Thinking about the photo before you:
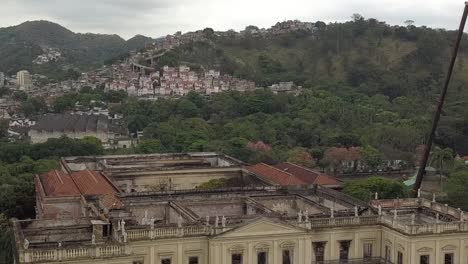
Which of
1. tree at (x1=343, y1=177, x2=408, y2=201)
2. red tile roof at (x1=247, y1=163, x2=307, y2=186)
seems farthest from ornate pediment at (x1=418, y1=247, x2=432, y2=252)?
tree at (x1=343, y1=177, x2=408, y2=201)

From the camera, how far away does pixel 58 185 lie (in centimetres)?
4109

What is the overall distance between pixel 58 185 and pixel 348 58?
399 feet

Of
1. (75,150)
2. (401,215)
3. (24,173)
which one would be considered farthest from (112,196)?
(75,150)

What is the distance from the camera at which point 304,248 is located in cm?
2995

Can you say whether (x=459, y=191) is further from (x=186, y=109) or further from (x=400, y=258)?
(x=186, y=109)

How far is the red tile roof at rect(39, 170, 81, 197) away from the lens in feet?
128

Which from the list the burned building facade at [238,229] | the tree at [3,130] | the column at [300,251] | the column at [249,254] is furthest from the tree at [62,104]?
the column at [300,251]

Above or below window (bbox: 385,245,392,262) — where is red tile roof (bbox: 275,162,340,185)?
above

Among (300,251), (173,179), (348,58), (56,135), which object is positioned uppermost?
(348,58)

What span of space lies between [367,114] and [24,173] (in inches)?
2210

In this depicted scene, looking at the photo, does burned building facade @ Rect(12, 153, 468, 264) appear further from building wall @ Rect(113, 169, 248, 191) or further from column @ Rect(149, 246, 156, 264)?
building wall @ Rect(113, 169, 248, 191)

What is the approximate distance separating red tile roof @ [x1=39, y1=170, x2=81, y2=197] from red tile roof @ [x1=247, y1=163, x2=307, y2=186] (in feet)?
45.8

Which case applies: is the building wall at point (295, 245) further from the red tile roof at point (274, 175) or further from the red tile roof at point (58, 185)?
the red tile roof at point (274, 175)

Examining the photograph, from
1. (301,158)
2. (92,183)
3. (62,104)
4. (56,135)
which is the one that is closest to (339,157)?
(301,158)
